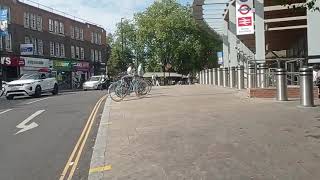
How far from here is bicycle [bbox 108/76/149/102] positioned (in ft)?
74.2

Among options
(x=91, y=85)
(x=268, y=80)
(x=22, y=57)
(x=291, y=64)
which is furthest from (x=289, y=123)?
(x=22, y=57)

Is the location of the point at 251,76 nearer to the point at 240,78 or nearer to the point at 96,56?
the point at 240,78

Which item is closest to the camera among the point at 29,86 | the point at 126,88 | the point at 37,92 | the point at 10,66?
the point at 126,88

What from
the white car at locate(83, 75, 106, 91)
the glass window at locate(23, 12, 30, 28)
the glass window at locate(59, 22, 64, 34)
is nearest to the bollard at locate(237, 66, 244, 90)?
the white car at locate(83, 75, 106, 91)

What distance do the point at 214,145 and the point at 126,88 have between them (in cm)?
1320

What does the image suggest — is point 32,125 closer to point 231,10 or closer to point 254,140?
point 254,140

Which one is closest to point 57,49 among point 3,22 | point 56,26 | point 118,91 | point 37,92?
point 56,26

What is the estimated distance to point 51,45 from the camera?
6500 centimetres

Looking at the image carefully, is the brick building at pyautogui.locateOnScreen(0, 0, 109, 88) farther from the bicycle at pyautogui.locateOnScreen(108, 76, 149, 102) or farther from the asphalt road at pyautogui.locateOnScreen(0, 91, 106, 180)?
the asphalt road at pyautogui.locateOnScreen(0, 91, 106, 180)

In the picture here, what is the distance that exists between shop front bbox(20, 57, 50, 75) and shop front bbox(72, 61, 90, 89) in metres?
8.16

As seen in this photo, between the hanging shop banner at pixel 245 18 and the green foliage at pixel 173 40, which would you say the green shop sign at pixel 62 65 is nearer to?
the green foliage at pixel 173 40

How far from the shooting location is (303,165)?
8.34 meters

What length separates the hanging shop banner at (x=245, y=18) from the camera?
25.8 m

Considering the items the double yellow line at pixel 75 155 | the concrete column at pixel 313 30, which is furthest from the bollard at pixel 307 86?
the double yellow line at pixel 75 155
